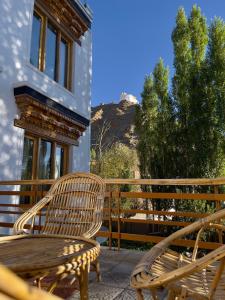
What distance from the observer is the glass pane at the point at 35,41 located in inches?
212

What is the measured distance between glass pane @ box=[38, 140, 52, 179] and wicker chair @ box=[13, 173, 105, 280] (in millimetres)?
3322

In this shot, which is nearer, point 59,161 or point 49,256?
point 49,256

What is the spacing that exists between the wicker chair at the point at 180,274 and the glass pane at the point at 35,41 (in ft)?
16.0

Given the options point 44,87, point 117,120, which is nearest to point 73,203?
point 44,87

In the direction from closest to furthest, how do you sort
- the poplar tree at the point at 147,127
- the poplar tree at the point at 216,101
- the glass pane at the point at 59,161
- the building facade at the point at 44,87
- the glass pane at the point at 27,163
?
the building facade at the point at 44,87 < the glass pane at the point at 27,163 < the glass pane at the point at 59,161 < the poplar tree at the point at 216,101 < the poplar tree at the point at 147,127

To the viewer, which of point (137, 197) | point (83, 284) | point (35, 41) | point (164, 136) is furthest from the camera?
point (164, 136)

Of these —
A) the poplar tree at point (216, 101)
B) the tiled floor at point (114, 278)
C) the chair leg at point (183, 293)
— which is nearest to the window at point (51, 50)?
the tiled floor at point (114, 278)

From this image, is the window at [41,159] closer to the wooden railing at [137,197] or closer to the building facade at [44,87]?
the building facade at [44,87]

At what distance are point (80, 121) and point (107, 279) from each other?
4.16m

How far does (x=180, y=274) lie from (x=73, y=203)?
1337mm

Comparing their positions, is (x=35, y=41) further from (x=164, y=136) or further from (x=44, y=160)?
(x=164, y=136)

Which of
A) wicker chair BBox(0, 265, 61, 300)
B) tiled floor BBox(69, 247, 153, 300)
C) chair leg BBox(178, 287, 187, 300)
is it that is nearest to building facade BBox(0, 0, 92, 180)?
tiled floor BBox(69, 247, 153, 300)

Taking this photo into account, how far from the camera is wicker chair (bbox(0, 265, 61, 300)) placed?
314 millimetres

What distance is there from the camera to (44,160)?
5391 mm
